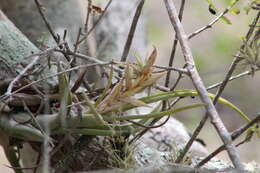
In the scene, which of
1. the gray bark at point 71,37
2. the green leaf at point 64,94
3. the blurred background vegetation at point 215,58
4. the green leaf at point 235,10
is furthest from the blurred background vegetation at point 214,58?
the green leaf at point 64,94

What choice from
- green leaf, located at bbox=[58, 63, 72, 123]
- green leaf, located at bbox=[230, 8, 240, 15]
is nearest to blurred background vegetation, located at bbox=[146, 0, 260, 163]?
green leaf, located at bbox=[230, 8, 240, 15]

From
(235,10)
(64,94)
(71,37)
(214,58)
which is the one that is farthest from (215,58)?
(64,94)

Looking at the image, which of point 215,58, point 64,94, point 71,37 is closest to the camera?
point 64,94

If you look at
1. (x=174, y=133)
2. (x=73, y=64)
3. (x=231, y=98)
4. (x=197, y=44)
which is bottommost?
(x=174, y=133)

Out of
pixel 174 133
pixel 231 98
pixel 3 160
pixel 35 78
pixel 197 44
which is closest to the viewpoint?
pixel 35 78

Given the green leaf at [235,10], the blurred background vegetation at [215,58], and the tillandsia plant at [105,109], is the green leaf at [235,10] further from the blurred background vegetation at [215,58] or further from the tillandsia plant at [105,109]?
the blurred background vegetation at [215,58]

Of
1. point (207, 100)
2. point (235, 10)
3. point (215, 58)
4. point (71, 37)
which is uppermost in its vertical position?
point (215, 58)

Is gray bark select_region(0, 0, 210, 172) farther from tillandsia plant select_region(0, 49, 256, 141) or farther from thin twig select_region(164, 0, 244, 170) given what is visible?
A: thin twig select_region(164, 0, 244, 170)

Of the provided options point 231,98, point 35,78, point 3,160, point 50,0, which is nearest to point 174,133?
point 50,0

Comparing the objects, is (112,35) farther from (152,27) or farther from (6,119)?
(152,27)

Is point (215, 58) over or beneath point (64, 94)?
over

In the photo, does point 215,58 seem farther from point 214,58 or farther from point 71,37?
point 71,37
